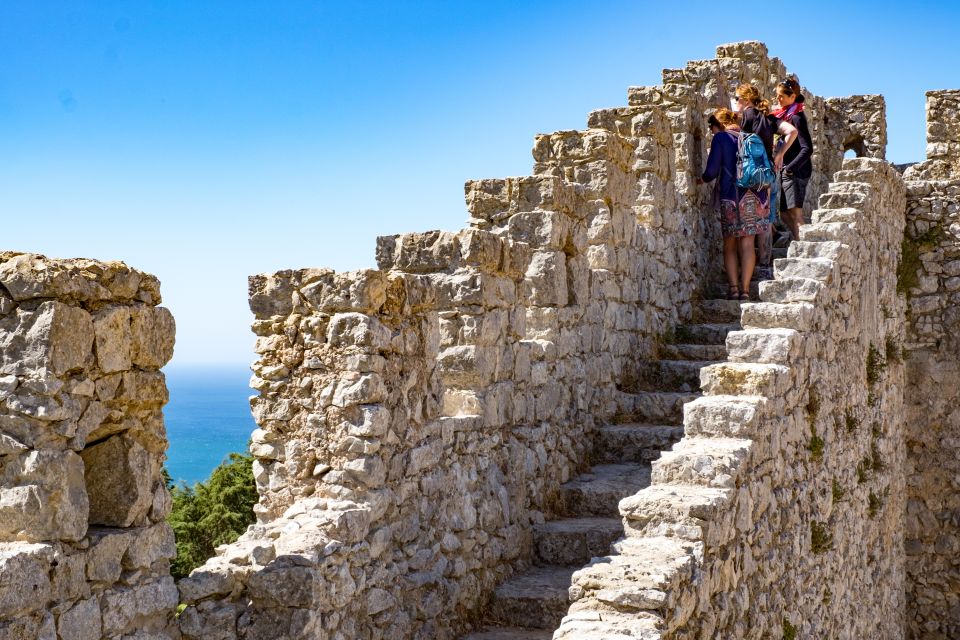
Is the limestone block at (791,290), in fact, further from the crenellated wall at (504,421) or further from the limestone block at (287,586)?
the limestone block at (287,586)

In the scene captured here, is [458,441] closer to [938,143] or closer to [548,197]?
[548,197]

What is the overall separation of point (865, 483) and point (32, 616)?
8.22 m

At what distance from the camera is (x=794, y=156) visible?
10555 mm

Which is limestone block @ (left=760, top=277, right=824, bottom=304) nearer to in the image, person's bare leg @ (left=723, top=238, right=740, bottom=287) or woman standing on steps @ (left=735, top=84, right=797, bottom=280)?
person's bare leg @ (left=723, top=238, right=740, bottom=287)

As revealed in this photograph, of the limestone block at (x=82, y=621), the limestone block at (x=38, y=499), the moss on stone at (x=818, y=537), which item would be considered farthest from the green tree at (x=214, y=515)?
the limestone block at (x=38, y=499)

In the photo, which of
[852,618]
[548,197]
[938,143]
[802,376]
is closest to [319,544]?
[548,197]

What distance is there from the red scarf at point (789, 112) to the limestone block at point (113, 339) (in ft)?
26.4

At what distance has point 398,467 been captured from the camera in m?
5.50

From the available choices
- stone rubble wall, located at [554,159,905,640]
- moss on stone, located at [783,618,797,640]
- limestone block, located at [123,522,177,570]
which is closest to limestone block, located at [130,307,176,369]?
limestone block, located at [123,522,177,570]

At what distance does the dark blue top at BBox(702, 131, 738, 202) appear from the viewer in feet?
31.5

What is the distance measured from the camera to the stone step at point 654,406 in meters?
8.38

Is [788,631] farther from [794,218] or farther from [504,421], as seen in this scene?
[794,218]

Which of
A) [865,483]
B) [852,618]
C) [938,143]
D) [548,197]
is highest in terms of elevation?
[938,143]

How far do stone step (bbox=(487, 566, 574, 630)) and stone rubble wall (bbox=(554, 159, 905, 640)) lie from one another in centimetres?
79
